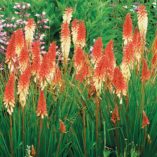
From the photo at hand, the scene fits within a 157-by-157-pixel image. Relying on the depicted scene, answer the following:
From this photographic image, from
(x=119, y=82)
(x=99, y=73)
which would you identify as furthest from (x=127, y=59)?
(x=99, y=73)

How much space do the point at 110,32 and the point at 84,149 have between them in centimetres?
385

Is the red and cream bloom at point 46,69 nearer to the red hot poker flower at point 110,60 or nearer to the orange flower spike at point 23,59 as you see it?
the orange flower spike at point 23,59

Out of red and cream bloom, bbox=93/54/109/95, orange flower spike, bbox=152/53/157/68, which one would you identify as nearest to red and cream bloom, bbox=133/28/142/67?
orange flower spike, bbox=152/53/157/68

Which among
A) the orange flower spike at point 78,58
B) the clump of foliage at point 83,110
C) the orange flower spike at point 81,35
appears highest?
the orange flower spike at point 81,35

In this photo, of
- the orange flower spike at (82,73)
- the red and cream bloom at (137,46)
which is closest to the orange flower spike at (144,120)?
the orange flower spike at (82,73)

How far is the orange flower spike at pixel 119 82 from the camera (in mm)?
3734

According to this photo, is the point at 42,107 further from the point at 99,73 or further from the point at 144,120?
the point at 144,120

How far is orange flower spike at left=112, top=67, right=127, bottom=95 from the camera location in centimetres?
373

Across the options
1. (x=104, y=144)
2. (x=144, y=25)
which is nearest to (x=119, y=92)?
(x=104, y=144)

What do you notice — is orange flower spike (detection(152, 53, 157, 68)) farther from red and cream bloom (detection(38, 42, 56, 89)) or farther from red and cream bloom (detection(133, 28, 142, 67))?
red and cream bloom (detection(38, 42, 56, 89))

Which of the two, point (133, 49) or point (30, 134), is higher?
point (133, 49)

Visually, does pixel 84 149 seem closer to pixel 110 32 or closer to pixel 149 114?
pixel 149 114

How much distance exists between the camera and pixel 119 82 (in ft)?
12.3

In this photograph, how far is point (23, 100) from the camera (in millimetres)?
3598
